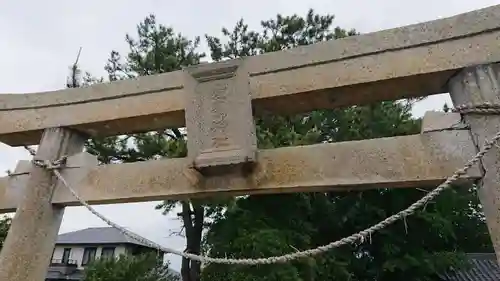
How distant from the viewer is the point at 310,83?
2330 mm

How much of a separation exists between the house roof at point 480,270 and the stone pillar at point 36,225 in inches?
483

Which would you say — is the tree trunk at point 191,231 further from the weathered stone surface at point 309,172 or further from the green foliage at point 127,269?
the weathered stone surface at point 309,172

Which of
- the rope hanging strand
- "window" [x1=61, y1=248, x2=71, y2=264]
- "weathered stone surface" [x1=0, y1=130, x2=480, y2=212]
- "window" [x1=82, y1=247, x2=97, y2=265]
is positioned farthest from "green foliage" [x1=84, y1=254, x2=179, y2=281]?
the rope hanging strand

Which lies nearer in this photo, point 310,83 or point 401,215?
point 401,215

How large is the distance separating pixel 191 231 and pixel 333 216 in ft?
12.4

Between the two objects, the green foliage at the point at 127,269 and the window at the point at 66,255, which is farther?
the window at the point at 66,255

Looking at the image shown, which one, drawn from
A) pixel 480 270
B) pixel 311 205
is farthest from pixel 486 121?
pixel 480 270

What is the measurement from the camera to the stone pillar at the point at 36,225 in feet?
8.11

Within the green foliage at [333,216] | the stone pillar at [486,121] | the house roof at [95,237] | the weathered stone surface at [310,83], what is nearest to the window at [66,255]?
the house roof at [95,237]

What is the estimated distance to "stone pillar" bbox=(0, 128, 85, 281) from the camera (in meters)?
2.47

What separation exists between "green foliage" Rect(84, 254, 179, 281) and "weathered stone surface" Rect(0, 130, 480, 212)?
8005 millimetres

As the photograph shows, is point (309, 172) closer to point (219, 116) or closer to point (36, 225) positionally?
point (219, 116)

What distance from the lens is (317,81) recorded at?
232cm

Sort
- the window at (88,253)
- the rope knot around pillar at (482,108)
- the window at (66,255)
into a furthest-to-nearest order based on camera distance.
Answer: the window at (66,255), the window at (88,253), the rope knot around pillar at (482,108)
